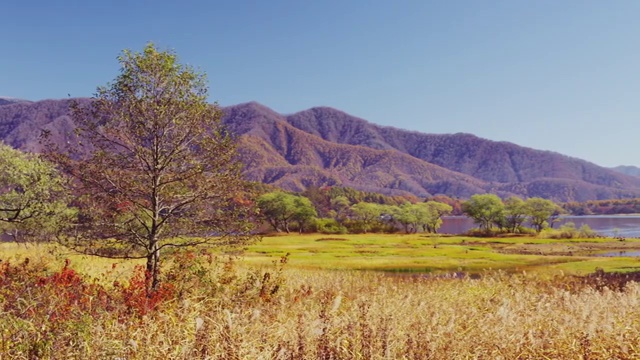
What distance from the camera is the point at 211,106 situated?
1578 cm

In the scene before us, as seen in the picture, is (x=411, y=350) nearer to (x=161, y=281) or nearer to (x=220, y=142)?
(x=161, y=281)

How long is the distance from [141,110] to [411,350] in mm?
11530

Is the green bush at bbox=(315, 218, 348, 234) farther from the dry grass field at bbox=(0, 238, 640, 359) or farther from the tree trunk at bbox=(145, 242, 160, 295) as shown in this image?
the dry grass field at bbox=(0, 238, 640, 359)

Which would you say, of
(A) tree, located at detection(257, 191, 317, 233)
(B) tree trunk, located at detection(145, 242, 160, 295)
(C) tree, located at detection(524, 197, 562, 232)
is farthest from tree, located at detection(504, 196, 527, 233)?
(B) tree trunk, located at detection(145, 242, 160, 295)

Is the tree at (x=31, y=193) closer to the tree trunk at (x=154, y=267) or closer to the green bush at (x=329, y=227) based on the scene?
the tree trunk at (x=154, y=267)

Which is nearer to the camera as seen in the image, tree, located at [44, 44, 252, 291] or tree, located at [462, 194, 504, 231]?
tree, located at [44, 44, 252, 291]

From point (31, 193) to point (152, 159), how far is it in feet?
40.3

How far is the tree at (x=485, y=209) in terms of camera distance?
13388 cm

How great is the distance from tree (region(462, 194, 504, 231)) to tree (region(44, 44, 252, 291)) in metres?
128

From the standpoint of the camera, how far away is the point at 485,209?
134750 millimetres

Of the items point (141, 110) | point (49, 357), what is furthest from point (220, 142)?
point (49, 357)

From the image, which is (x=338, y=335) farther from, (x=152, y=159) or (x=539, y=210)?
(x=539, y=210)

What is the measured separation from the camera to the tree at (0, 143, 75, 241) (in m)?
23.1

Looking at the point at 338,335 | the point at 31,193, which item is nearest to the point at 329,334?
the point at 338,335
